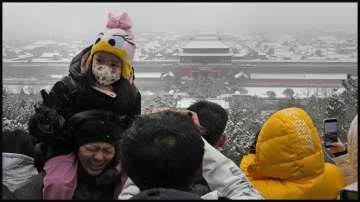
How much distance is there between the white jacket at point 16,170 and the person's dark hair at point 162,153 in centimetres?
43

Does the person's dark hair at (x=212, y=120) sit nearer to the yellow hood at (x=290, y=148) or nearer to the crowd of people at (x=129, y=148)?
the crowd of people at (x=129, y=148)

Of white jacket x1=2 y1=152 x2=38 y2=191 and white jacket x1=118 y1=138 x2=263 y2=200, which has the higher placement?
white jacket x1=118 y1=138 x2=263 y2=200

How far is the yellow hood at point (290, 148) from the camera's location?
814 mm

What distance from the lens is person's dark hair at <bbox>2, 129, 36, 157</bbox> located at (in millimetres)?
1013

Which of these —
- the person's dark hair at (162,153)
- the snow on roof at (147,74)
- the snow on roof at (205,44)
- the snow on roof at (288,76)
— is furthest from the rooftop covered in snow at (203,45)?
the person's dark hair at (162,153)

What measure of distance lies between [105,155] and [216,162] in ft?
0.97

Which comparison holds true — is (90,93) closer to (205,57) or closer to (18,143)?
(18,143)

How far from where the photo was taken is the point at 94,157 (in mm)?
930

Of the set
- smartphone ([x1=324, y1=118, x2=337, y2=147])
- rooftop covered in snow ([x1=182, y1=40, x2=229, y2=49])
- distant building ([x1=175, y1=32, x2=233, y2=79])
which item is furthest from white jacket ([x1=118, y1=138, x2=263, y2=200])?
rooftop covered in snow ([x1=182, y1=40, x2=229, y2=49])

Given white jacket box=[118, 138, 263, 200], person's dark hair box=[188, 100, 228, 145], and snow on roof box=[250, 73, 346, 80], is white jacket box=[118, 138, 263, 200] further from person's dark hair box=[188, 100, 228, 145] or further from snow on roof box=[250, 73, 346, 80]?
snow on roof box=[250, 73, 346, 80]

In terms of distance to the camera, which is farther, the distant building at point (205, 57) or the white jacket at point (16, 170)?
the distant building at point (205, 57)

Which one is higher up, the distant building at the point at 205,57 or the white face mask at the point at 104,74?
the white face mask at the point at 104,74

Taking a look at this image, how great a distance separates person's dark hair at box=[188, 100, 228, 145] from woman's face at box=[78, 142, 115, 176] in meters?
0.24

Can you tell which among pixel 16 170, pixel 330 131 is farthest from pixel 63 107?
pixel 330 131
